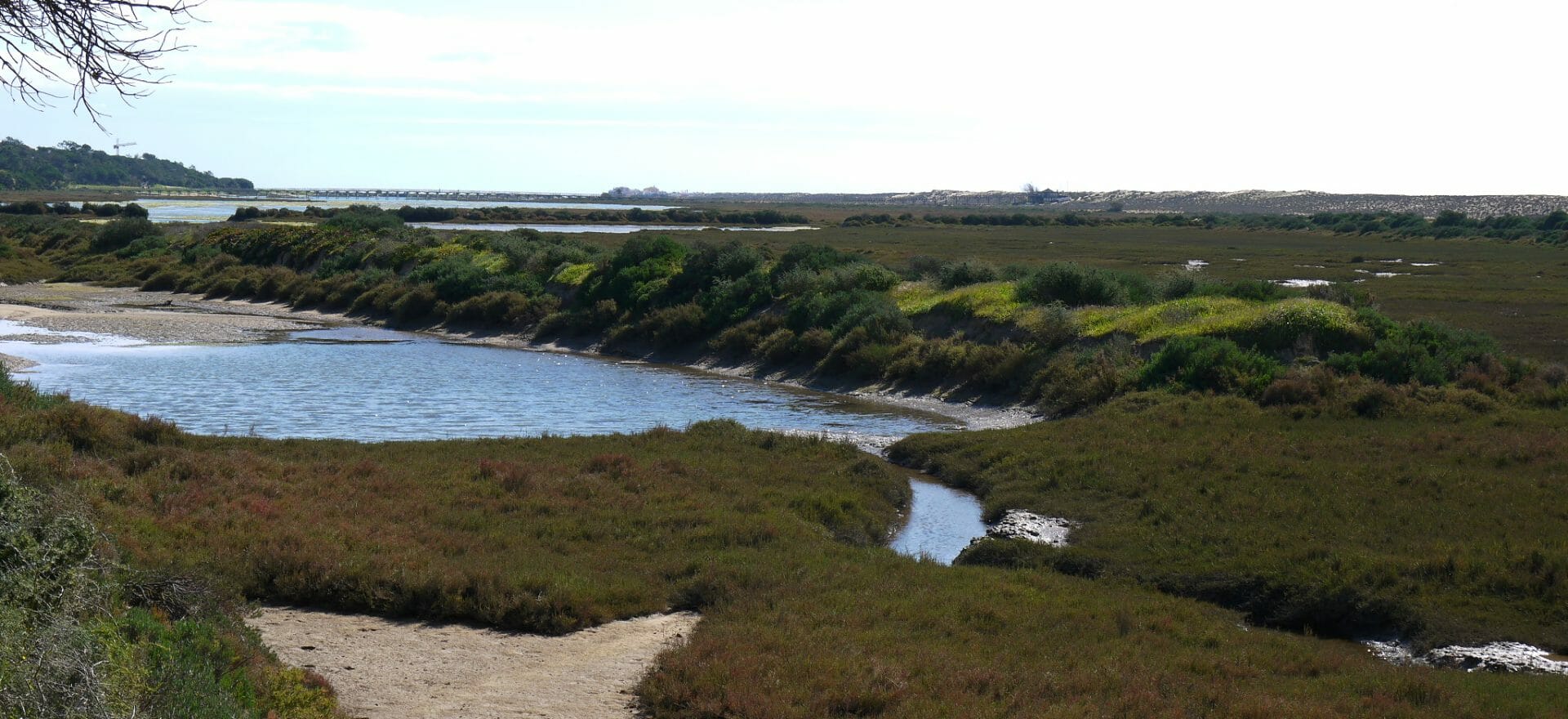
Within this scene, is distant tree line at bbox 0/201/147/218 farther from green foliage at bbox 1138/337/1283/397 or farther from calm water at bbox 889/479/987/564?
calm water at bbox 889/479/987/564

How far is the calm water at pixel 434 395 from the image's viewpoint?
25062 millimetres

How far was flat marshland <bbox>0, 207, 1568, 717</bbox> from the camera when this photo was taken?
10.8 metres

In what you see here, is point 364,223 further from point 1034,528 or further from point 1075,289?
point 1034,528

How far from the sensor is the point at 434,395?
30.6 metres

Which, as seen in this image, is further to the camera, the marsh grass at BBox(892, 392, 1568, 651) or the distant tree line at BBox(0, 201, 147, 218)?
the distant tree line at BBox(0, 201, 147, 218)

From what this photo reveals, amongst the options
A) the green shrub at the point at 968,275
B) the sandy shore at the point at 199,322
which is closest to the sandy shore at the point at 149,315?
the sandy shore at the point at 199,322

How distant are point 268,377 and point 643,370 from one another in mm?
11317

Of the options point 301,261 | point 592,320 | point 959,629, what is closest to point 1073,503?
point 959,629

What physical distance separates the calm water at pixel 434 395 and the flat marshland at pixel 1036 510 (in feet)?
8.58

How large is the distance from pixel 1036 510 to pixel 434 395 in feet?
57.0

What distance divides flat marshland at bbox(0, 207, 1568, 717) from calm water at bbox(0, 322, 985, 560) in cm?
261

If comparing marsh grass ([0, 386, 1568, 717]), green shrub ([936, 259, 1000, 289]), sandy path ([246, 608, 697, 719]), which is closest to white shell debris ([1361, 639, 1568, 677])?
marsh grass ([0, 386, 1568, 717])

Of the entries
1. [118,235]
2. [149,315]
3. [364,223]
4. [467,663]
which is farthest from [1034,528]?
[118,235]

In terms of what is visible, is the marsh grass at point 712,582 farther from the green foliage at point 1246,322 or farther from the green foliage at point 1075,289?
the green foliage at point 1075,289
